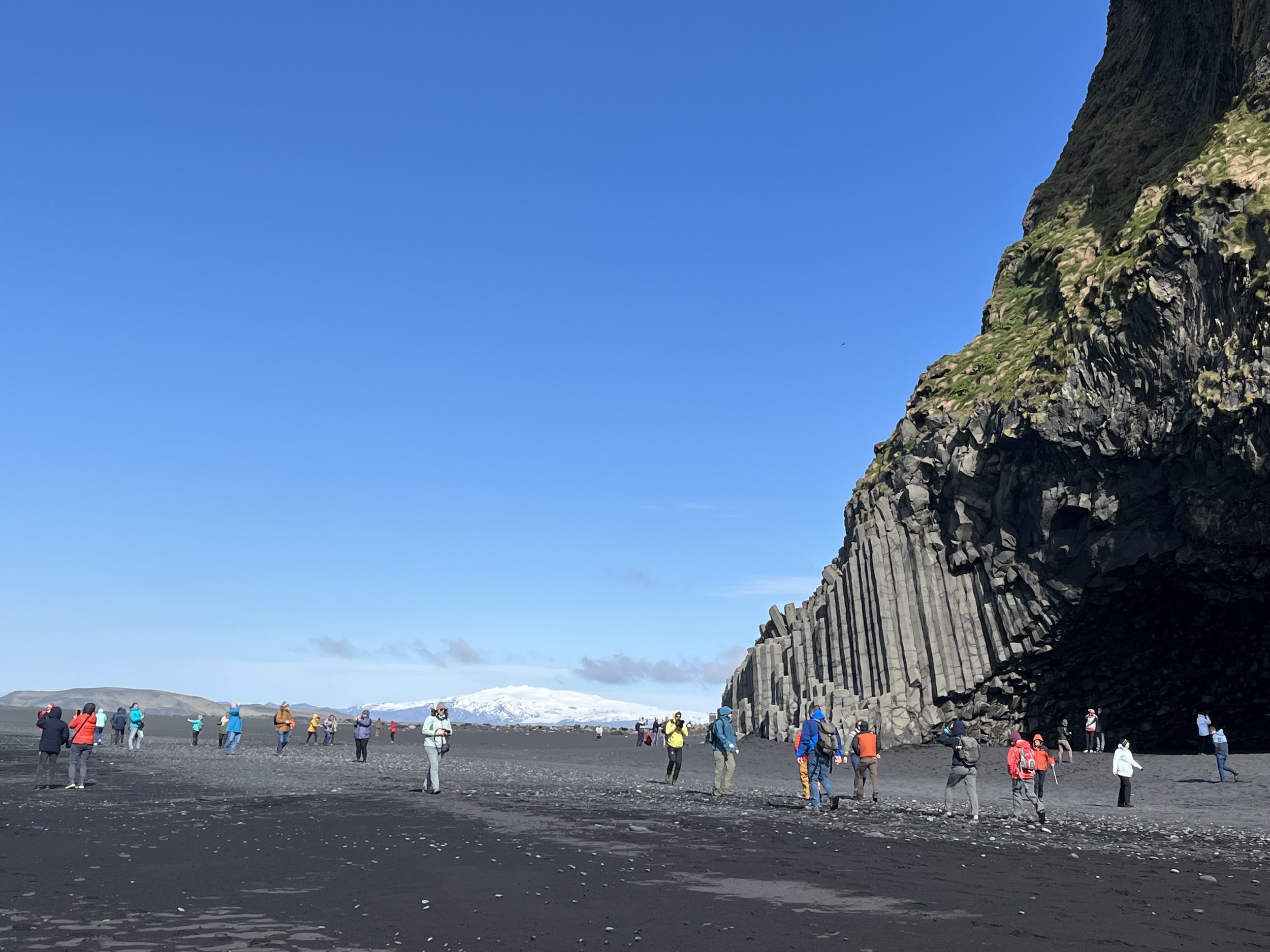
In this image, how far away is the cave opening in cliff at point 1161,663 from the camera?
41.5m

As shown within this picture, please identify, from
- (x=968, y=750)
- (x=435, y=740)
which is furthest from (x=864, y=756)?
(x=435, y=740)

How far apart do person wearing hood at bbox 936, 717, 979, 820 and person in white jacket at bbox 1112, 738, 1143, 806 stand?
558 cm

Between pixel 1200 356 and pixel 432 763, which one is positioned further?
pixel 1200 356

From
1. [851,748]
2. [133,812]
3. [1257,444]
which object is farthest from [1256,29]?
[133,812]

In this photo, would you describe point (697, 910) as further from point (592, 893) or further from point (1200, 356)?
point (1200, 356)

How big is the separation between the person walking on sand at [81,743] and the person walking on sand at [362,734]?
1450 centimetres

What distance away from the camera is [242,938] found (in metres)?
9.51

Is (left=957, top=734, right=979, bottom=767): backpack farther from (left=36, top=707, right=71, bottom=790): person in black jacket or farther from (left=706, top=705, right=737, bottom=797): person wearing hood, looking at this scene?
(left=36, top=707, right=71, bottom=790): person in black jacket

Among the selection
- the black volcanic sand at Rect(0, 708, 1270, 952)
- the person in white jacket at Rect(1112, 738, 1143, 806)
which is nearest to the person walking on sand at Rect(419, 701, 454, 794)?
the black volcanic sand at Rect(0, 708, 1270, 952)

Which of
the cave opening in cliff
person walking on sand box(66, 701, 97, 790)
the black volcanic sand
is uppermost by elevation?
the cave opening in cliff

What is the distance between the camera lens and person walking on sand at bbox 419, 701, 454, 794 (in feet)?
85.4

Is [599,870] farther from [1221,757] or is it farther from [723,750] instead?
[1221,757]

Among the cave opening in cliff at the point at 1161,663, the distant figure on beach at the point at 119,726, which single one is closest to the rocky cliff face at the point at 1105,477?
the cave opening in cliff at the point at 1161,663

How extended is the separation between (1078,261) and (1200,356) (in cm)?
1080
